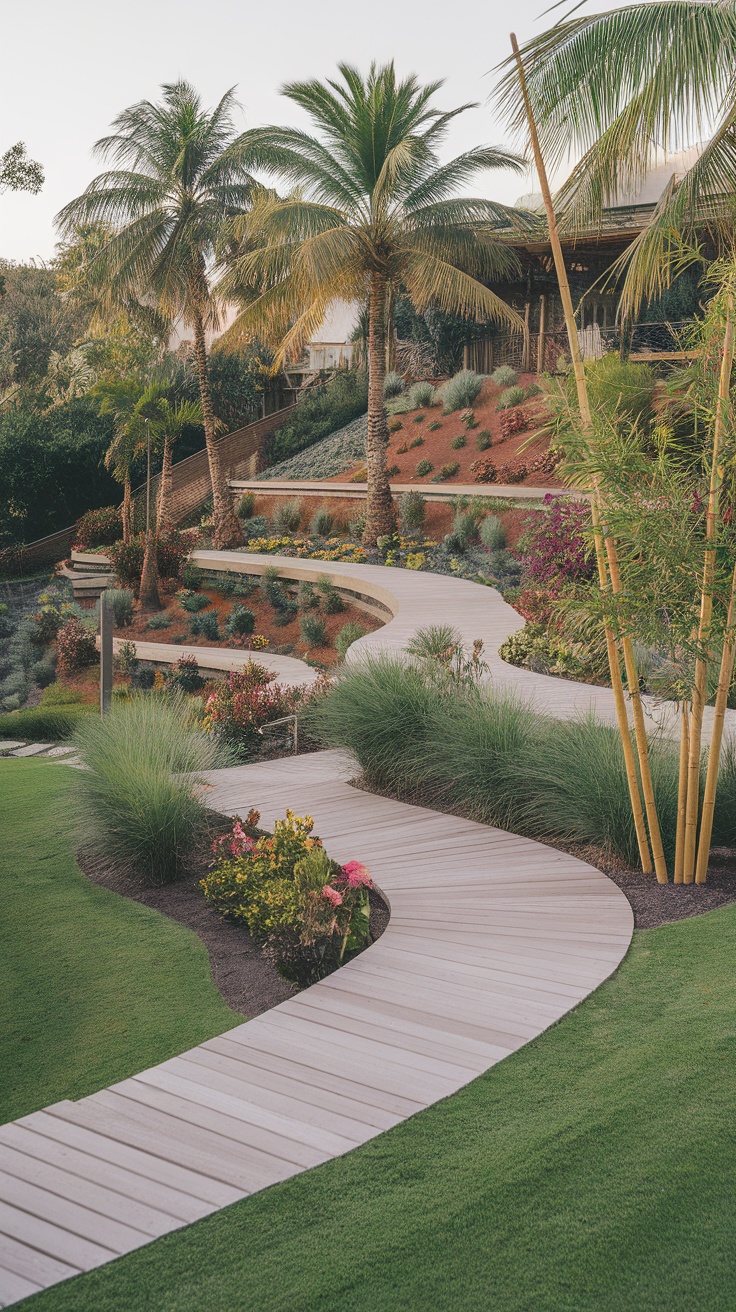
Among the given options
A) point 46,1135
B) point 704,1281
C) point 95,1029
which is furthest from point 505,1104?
point 95,1029

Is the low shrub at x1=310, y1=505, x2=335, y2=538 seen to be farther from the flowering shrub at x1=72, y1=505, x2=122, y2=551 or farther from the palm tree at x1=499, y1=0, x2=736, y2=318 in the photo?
the palm tree at x1=499, y1=0, x2=736, y2=318

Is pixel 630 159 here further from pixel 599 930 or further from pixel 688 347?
pixel 599 930

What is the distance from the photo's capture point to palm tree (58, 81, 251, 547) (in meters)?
20.4

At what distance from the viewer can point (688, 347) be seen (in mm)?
5250

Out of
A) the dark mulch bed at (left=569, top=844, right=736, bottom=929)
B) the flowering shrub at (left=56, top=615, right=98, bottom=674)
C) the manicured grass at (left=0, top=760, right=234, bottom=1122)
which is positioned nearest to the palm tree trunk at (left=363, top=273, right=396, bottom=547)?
the flowering shrub at (left=56, top=615, right=98, bottom=674)

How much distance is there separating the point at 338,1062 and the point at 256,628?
47.1 feet

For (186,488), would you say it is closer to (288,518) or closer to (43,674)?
(288,518)

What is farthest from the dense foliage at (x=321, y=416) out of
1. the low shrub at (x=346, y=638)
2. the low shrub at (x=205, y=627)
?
the low shrub at (x=346, y=638)

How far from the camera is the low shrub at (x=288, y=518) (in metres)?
22.6

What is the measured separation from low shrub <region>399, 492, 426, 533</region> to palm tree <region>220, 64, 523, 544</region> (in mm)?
3432

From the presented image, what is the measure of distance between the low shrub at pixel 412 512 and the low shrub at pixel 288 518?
3.16 metres

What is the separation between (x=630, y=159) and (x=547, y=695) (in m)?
4.19

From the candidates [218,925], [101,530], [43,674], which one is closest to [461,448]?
[101,530]

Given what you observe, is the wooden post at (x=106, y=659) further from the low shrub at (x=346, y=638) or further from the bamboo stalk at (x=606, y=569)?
the bamboo stalk at (x=606, y=569)
